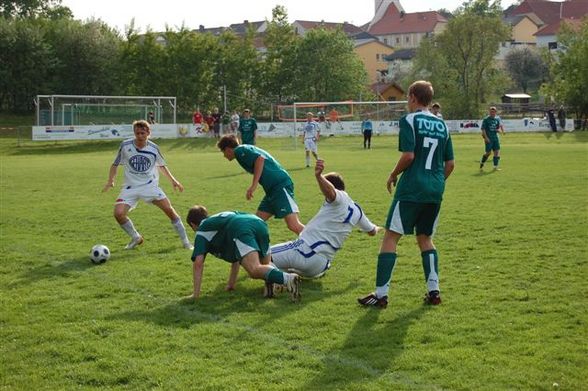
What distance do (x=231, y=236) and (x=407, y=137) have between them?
202cm

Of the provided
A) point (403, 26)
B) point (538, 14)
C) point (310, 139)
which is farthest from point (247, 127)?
point (538, 14)

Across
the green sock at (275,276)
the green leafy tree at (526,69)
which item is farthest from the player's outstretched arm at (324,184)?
the green leafy tree at (526,69)

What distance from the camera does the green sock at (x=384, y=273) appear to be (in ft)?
22.1

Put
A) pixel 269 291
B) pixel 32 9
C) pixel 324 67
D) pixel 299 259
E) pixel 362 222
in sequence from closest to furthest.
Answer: pixel 269 291, pixel 299 259, pixel 362 222, pixel 324 67, pixel 32 9

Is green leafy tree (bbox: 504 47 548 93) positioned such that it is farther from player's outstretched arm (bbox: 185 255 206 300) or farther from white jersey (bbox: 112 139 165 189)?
player's outstretched arm (bbox: 185 255 206 300)

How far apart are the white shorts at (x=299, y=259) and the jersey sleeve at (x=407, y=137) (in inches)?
70.7

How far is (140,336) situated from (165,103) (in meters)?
43.0

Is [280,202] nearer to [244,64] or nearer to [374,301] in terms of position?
[374,301]

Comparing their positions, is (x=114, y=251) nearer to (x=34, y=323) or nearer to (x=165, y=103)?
(x=34, y=323)

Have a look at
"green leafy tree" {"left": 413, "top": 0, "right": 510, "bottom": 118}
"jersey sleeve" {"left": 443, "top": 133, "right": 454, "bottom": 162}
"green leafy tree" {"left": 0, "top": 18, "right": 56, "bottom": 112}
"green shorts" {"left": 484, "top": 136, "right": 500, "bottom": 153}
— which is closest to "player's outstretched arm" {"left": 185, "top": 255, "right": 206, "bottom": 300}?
"jersey sleeve" {"left": 443, "top": 133, "right": 454, "bottom": 162}

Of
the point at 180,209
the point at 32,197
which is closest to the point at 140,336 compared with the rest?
the point at 180,209

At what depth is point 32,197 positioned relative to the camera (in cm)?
1639

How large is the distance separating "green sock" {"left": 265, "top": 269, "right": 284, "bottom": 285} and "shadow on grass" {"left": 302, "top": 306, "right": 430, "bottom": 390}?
0.93m

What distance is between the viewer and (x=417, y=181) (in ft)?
21.6
